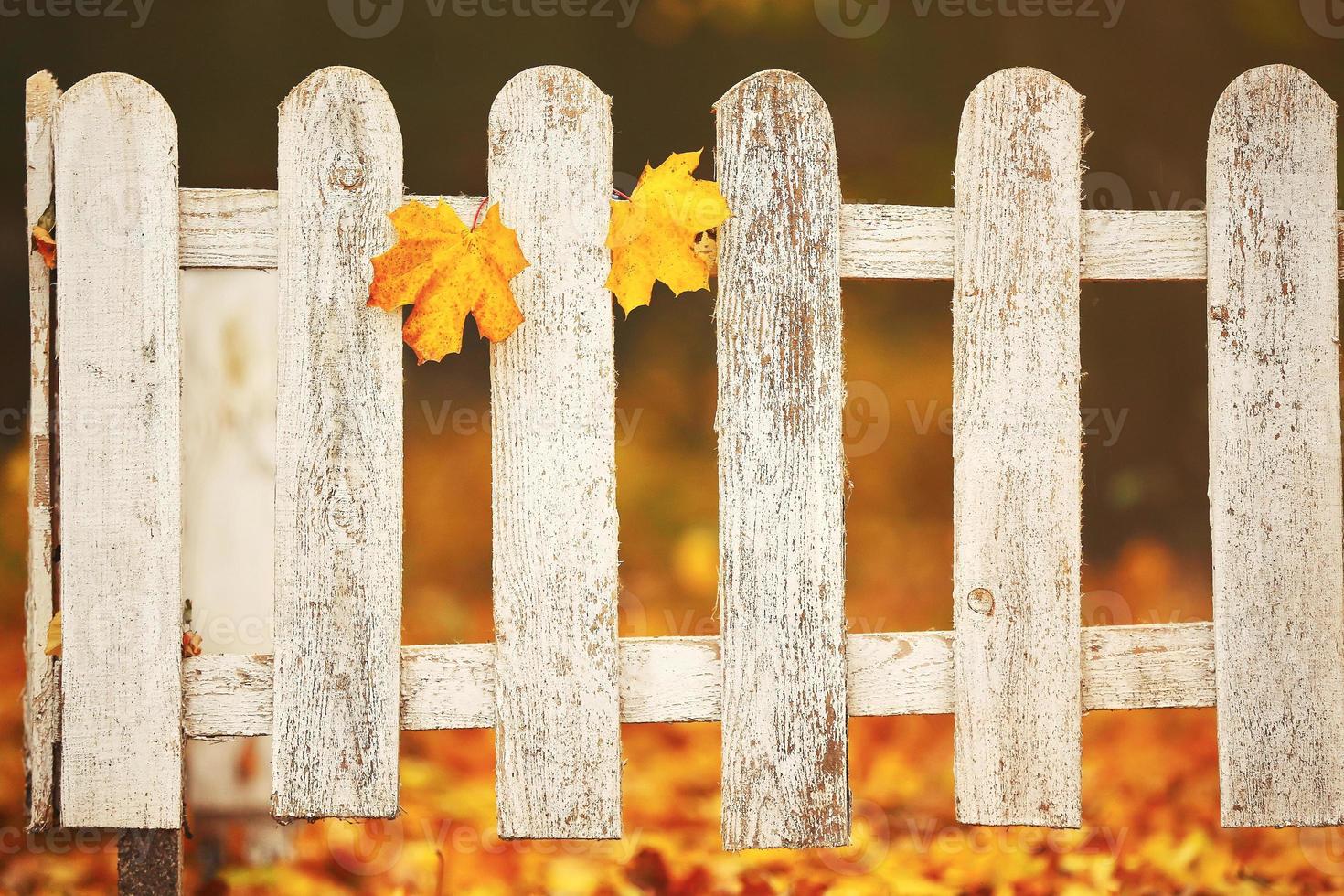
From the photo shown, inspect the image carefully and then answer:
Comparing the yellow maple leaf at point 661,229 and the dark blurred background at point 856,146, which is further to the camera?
the dark blurred background at point 856,146

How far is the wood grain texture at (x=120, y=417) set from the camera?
167cm

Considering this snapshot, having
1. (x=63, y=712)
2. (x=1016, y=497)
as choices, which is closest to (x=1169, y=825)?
(x=1016, y=497)

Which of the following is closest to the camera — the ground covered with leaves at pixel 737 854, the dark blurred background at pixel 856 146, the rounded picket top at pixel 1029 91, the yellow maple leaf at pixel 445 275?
the yellow maple leaf at pixel 445 275

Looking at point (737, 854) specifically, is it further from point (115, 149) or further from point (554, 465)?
point (115, 149)

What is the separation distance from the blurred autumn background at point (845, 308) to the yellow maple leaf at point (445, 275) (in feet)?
5.56

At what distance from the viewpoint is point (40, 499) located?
1697 millimetres

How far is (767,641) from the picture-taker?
5.63 ft

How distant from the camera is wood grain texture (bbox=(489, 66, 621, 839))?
1.68m

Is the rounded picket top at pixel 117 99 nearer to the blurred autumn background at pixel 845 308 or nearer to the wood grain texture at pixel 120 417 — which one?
the wood grain texture at pixel 120 417

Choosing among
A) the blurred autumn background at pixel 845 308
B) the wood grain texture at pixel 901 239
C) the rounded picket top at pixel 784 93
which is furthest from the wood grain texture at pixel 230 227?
the blurred autumn background at pixel 845 308

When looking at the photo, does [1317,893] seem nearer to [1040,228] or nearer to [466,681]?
[1040,228]

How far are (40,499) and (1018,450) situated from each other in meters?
1.74

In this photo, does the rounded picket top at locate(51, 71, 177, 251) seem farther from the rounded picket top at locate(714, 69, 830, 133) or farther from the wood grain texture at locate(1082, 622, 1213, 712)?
the wood grain texture at locate(1082, 622, 1213, 712)

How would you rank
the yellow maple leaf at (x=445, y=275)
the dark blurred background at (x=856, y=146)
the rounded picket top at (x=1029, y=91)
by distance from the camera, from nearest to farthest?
the yellow maple leaf at (x=445, y=275) < the rounded picket top at (x=1029, y=91) < the dark blurred background at (x=856, y=146)
